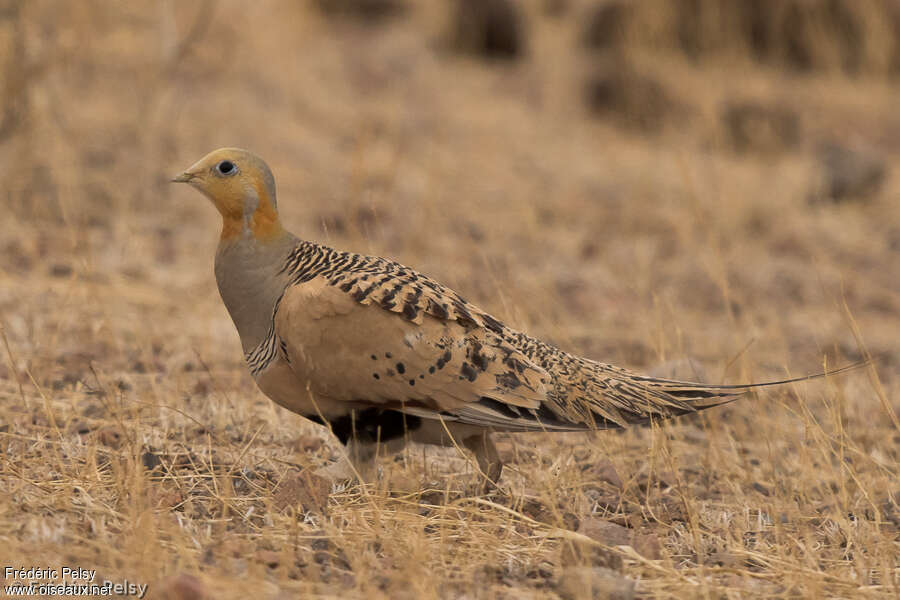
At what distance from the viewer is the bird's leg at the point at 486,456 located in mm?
4027

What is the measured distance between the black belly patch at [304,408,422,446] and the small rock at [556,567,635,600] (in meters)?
0.87

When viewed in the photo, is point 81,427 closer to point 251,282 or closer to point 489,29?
point 251,282

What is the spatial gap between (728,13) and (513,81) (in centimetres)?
282

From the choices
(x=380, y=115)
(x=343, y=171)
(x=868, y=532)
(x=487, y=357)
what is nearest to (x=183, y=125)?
(x=343, y=171)

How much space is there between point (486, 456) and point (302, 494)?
2.34 ft

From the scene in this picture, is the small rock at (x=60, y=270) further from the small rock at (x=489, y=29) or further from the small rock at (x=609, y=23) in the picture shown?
the small rock at (x=489, y=29)

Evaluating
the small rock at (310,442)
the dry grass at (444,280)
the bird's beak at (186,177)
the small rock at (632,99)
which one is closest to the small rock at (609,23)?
the dry grass at (444,280)

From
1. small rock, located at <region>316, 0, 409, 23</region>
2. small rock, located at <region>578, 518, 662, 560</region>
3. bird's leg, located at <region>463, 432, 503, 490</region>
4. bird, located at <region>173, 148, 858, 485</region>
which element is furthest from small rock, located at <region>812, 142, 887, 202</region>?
small rock, located at <region>578, 518, 662, 560</region>

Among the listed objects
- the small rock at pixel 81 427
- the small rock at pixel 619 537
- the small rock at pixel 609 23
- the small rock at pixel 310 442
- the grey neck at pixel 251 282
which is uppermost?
the small rock at pixel 609 23

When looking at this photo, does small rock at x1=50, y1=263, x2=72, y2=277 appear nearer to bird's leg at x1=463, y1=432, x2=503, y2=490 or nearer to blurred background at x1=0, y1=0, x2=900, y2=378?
blurred background at x1=0, y1=0, x2=900, y2=378

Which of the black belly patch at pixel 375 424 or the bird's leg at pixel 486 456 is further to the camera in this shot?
the bird's leg at pixel 486 456

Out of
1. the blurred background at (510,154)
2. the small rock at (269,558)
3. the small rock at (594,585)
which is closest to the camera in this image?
the small rock at (594,585)

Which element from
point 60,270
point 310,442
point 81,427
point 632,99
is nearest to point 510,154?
point 632,99

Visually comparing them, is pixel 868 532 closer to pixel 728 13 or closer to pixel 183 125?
pixel 183 125
